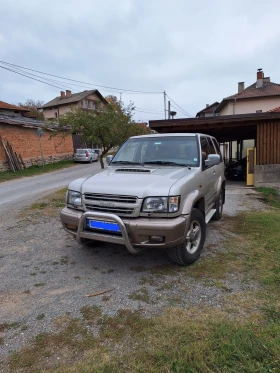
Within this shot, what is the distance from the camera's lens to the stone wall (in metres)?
10.5

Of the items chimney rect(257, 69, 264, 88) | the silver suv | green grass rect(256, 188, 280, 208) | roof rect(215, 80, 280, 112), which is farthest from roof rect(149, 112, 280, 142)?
chimney rect(257, 69, 264, 88)

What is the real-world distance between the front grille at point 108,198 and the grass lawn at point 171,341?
123 centimetres

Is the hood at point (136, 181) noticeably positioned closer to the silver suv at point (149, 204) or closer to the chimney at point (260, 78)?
the silver suv at point (149, 204)

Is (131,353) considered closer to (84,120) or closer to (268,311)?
(268,311)

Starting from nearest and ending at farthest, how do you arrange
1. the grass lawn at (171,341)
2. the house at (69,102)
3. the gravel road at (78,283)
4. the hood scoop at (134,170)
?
the grass lawn at (171,341) < the gravel road at (78,283) < the hood scoop at (134,170) < the house at (69,102)

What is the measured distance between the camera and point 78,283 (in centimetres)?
329

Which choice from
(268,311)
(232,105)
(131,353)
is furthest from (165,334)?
(232,105)

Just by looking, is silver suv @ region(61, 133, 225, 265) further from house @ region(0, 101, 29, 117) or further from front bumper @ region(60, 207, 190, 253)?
house @ region(0, 101, 29, 117)

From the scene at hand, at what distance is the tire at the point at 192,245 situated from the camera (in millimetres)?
3422

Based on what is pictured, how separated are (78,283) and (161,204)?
1487mm

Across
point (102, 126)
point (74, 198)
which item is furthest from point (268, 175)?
point (74, 198)

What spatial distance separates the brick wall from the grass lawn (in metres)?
14.8

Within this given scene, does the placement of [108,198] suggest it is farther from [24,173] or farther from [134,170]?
[24,173]

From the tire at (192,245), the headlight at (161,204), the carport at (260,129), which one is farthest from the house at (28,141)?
the headlight at (161,204)
